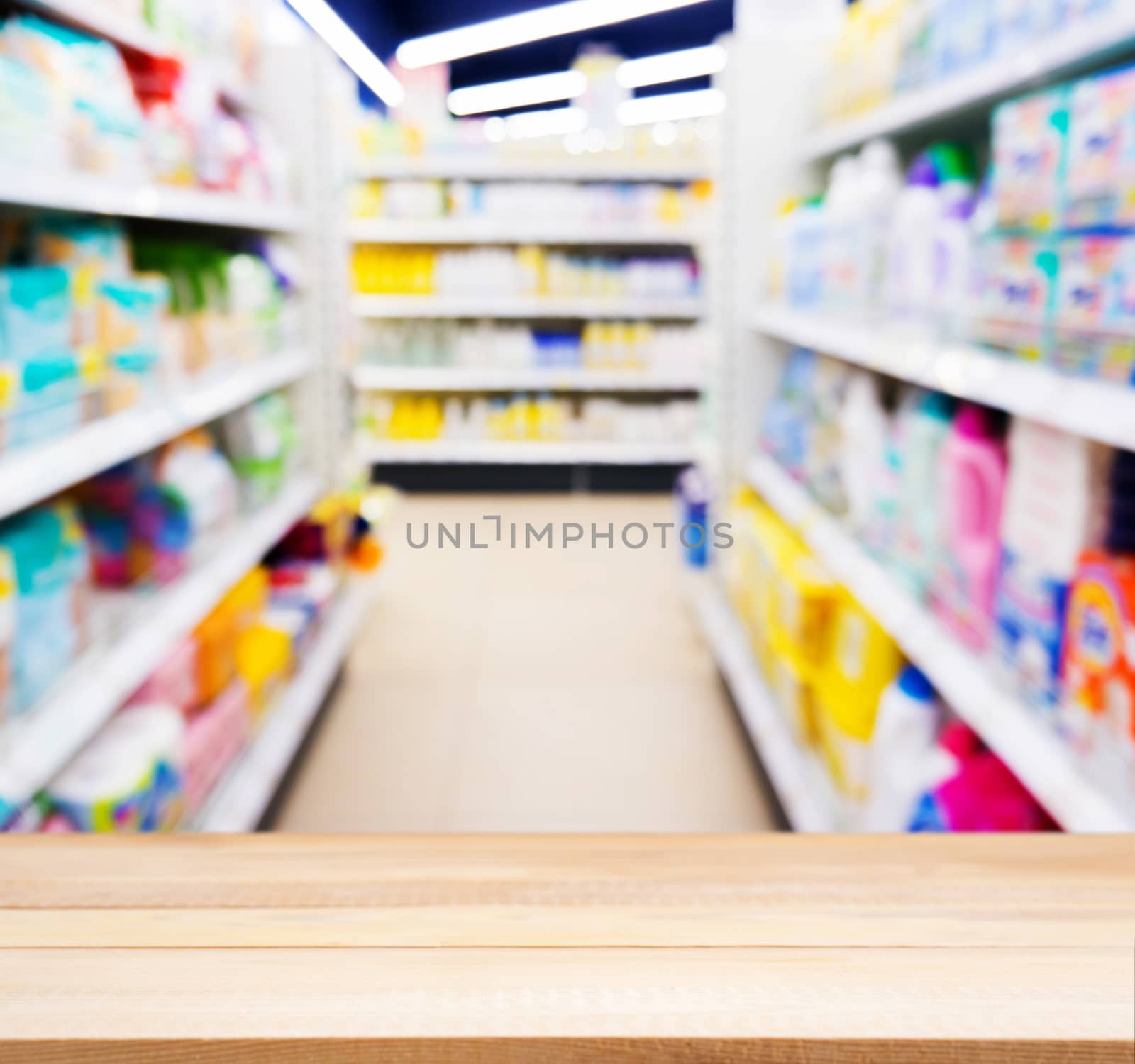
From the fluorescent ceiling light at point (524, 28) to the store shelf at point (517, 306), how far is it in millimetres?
5115

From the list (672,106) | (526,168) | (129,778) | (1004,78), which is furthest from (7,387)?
(672,106)

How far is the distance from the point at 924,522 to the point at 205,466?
4.84ft

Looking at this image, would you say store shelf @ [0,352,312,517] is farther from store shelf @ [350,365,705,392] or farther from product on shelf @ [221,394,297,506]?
store shelf @ [350,365,705,392]

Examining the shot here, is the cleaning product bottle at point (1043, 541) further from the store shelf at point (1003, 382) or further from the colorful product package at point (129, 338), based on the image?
the colorful product package at point (129, 338)

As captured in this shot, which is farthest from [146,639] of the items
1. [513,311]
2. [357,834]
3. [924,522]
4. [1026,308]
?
[513,311]

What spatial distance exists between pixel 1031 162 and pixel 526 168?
4.67m

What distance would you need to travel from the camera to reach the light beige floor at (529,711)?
2645 millimetres

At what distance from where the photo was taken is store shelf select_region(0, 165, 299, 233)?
156 centimetres

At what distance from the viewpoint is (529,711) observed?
3.22 metres

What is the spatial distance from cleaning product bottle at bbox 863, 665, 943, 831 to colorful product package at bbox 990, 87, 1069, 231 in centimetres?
74

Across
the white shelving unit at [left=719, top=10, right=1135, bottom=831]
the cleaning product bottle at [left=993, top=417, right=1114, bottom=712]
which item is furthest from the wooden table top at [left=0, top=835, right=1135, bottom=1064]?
the cleaning product bottle at [left=993, top=417, right=1114, bottom=712]

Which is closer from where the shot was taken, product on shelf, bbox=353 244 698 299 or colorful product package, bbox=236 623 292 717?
colorful product package, bbox=236 623 292 717

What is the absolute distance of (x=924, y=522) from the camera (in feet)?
6.53

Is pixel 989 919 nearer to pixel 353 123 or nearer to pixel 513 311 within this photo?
pixel 513 311
